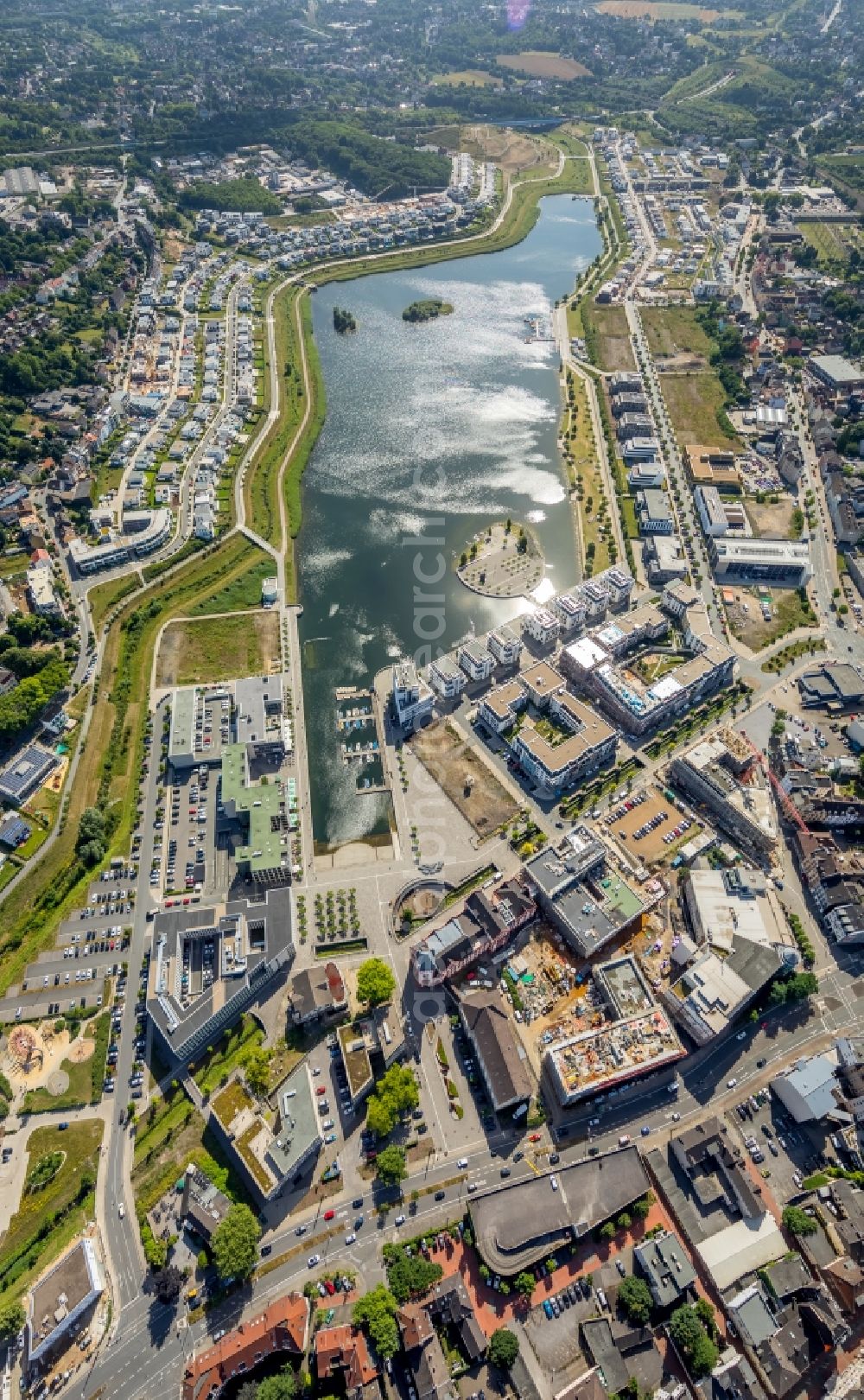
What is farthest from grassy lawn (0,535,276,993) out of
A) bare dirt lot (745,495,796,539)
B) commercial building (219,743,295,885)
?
bare dirt lot (745,495,796,539)

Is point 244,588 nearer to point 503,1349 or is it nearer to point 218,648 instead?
point 218,648

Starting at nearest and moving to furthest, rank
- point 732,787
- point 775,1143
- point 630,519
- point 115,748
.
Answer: point 775,1143 → point 732,787 → point 115,748 → point 630,519

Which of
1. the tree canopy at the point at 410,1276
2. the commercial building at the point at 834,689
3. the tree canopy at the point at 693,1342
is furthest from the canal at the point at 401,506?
the tree canopy at the point at 693,1342

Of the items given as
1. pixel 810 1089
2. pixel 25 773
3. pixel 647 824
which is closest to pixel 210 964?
pixel 25 773

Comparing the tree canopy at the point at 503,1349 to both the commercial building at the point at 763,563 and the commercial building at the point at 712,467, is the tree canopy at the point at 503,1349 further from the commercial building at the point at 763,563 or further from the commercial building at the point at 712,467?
the commercial building at the point at 712,467

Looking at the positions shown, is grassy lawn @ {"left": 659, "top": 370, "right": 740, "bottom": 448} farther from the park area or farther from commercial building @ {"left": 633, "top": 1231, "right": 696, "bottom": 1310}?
commercial building @ {"left": 633, "top": 1231, "right": 696, "bottom": 1310}

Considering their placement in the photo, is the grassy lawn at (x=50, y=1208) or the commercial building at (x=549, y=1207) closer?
the commercial building at (x=549, y=1207)
